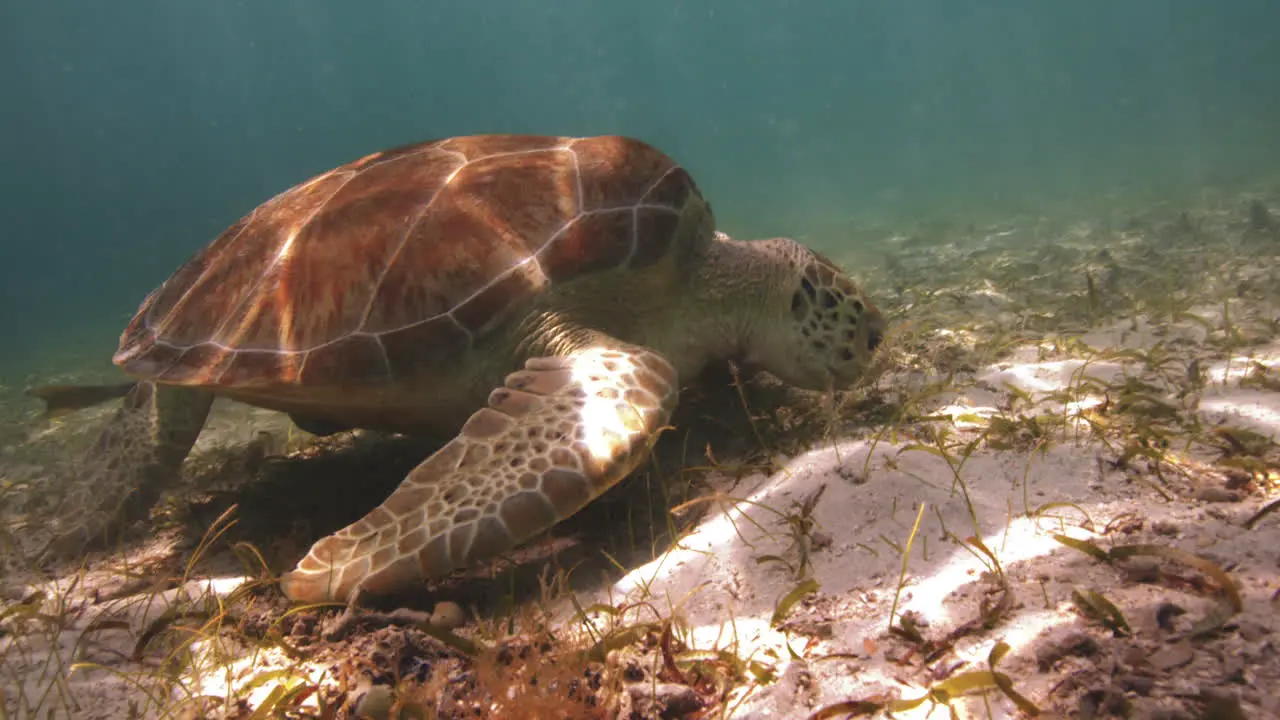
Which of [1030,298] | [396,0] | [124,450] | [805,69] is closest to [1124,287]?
[1030,298]

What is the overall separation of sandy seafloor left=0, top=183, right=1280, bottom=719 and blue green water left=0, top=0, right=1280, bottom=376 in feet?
158

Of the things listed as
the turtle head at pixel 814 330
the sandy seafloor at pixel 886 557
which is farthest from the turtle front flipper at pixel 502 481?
the turtle head at pixel 814 330

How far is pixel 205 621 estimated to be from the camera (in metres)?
1.81

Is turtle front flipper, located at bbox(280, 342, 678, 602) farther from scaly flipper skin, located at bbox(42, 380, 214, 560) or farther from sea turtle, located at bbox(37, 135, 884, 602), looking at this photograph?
scaly flipper skin, located at bbox(42, 380, 214, 560)

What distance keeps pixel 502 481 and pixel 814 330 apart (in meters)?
Result: 1.72

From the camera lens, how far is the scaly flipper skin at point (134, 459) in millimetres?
2907

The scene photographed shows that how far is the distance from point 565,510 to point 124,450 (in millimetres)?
2834

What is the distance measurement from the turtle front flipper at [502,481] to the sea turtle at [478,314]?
0.5 inches

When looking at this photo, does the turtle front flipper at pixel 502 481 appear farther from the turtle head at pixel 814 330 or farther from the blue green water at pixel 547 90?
the blue green water at pixel 547 90

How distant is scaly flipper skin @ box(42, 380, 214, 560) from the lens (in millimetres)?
2907

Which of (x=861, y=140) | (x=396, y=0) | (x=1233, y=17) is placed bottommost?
(x=861, y=140)

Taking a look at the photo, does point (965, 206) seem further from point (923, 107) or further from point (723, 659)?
point (923, 107)

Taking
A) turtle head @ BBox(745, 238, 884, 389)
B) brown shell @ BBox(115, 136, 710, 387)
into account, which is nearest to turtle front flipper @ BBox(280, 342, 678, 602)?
brown shell @ BBox(115, 136, 710, 387)

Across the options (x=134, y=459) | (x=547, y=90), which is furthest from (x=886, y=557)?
(x=547, y=90)
